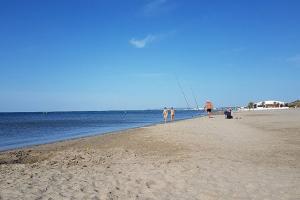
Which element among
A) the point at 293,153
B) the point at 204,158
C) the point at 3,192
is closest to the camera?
the point at 3,192

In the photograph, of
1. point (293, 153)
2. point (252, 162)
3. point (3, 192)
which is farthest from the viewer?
point (293, 153)

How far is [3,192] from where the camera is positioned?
21.5 ft

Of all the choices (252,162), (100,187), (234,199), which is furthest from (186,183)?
(252,162)

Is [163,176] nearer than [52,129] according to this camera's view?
Yes

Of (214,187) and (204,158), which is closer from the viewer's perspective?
(214,187)

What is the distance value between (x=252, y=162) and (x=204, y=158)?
4.66 ft

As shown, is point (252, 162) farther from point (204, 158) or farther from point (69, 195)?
point (69, 195)

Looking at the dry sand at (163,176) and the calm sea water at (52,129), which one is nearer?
the dry sand at (163,176)

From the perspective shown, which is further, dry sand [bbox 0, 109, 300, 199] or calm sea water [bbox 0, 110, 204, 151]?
calm sea water [bbox 0, 110, 204, 151]

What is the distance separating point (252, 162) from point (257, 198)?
3.54 metres

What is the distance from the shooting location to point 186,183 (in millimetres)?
7156

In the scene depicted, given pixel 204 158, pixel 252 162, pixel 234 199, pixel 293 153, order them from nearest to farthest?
1. pixel 234 199
2. pixel 252 162
3. pixel 204 158
4. pixel 293 153

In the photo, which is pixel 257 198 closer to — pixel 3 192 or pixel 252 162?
pixel 252 162

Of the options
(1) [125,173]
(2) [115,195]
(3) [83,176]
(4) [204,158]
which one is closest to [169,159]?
(4) [204,158]
